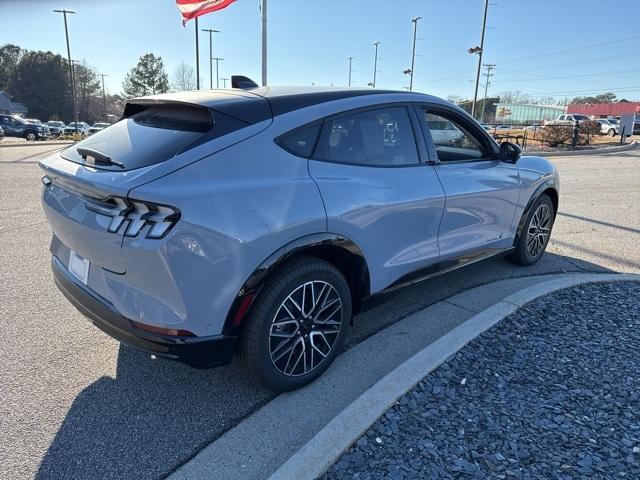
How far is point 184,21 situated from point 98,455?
15.3m

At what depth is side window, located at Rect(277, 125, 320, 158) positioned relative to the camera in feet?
8.78

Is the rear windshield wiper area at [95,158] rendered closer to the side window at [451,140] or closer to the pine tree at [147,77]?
the side window at [451,140]

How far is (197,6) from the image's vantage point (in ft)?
47.2

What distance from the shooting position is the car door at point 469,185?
3637 mm

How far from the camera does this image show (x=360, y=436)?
2320 millimetres

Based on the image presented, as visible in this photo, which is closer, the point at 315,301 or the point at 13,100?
the point at 315,301

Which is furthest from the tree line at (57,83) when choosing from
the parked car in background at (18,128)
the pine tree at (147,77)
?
the parked car in background at (18,128)

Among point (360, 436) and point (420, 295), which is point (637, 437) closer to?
point (360, 436)

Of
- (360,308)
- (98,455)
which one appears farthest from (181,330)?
(360,308)

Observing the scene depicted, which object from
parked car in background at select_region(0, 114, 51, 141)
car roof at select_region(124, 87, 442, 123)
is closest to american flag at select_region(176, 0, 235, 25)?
car roof at select_region(124, 87, 442, 123)

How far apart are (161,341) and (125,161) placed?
95 centimetres

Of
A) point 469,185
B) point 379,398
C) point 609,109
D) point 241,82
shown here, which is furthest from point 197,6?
point 609,109

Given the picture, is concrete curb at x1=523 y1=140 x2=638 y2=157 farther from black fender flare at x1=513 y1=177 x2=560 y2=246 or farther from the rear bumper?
the rear bumper

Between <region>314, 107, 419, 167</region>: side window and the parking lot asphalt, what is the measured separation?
0.98m
